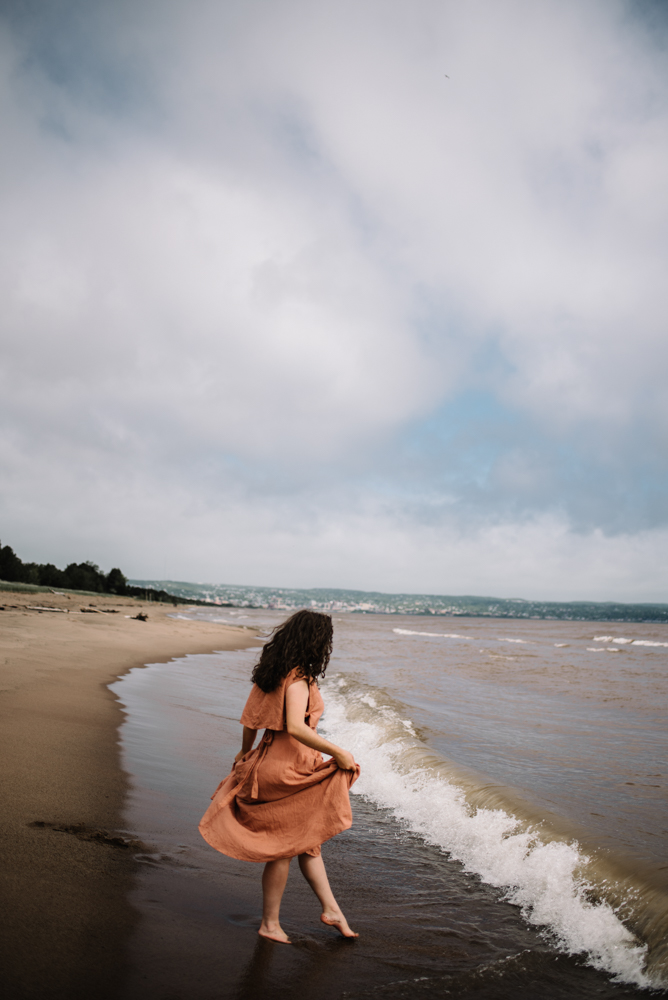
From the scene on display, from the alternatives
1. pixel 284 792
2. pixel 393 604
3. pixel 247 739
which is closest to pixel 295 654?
pixel 247 739

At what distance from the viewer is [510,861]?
15.6 ft

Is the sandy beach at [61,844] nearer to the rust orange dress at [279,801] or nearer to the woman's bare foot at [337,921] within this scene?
the rust orange dress at [279,801]

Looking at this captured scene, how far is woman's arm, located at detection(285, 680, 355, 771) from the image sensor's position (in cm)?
316

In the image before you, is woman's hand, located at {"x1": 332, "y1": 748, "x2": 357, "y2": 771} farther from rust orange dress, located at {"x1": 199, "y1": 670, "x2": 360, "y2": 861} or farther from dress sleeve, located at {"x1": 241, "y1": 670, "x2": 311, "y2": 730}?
dress sleeve, located at {"x1": 241, "y1": 670, "x2": 311, "y2": 730}

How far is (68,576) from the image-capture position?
78875 mm

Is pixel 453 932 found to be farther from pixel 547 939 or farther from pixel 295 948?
pixel 295 948

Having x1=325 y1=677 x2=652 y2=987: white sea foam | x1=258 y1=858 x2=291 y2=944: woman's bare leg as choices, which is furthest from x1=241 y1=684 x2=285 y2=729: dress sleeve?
x1=325 y1=677 x2=652 y2=987: white sea foam

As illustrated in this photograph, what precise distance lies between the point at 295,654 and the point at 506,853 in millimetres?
3290

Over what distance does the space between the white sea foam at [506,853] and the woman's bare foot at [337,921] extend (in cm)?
148

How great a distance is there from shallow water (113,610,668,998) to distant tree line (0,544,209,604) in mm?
60449

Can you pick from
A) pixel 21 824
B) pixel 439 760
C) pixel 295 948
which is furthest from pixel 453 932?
pixel 439 760

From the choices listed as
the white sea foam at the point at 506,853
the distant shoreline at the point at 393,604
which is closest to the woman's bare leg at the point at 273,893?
the white sea foam at the point at 506,853

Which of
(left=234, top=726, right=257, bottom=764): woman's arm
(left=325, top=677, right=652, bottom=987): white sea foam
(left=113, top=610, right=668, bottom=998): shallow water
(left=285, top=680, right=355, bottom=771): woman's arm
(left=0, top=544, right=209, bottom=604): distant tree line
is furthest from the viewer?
(left=0, top=544, right=209, bottom=604): distant tree line

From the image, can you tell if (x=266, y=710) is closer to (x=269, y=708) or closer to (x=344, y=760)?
(x=269, y=708)
